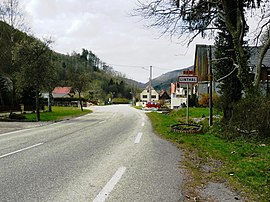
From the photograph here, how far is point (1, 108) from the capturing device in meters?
35.8

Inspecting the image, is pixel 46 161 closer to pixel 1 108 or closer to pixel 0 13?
pixel 1 108

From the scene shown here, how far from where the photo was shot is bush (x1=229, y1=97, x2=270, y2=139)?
1051 cm

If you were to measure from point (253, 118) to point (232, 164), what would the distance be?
404cm

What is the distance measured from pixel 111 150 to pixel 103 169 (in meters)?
2.77

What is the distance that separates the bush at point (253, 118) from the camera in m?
10.5

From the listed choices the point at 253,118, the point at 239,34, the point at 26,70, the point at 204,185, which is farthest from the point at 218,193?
the point at 26,70

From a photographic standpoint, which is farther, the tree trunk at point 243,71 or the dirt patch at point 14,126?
the dirt patch at point 14,126

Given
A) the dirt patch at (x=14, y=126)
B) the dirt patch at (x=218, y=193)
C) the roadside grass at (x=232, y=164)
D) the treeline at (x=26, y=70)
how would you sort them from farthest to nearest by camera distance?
1. the treeline at (x=26, y=70)
2. the dirt patch at (x=14, y=126)
3. the roadside grass at (x=232, y=164)
4. the dirt patch at (x=218, y=193)

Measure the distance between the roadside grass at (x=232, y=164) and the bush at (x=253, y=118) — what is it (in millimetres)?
526

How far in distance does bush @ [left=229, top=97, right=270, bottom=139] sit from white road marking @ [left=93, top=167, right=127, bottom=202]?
6068 mm

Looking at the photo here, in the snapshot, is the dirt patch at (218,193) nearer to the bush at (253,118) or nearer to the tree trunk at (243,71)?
A: the bush at (253,118)

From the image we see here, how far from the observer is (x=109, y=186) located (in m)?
5.49

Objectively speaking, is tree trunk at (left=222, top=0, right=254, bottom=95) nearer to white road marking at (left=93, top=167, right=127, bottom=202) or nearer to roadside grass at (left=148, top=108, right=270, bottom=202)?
roadside grass at (left=148, top=108, right=270, bottom=202)

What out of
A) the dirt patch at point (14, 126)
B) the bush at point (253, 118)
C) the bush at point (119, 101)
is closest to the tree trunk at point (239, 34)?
the bush at point (253, 118)
